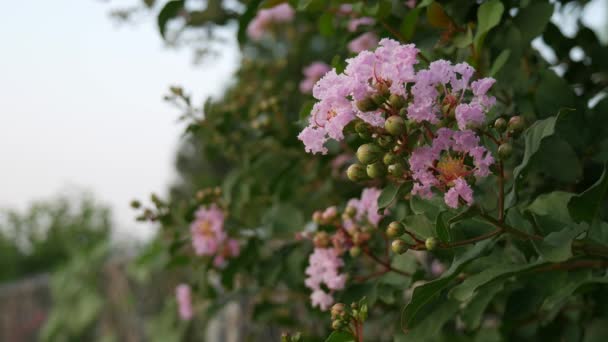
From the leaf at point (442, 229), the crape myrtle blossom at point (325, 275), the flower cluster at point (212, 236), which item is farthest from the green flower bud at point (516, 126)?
the flower cluster at point (212, 236)

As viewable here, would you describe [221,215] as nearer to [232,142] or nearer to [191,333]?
[232,142]

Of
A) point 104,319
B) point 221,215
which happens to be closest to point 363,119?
point 221,215

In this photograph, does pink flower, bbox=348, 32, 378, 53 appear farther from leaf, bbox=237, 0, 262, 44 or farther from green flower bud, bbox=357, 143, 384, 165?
green flower bud, bbox=357, 143, 384, 165

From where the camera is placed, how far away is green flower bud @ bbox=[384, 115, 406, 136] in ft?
2.37

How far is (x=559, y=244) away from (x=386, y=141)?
0.26 m

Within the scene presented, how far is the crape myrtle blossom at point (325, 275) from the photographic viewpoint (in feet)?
3.70

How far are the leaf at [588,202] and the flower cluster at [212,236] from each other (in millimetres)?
845

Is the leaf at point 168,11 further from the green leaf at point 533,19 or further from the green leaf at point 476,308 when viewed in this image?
the green leaf at point 476,308

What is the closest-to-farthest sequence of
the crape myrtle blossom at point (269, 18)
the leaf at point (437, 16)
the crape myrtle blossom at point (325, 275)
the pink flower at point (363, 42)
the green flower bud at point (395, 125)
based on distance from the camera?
the green flower bud at point (395, 125), the leaf at point (437, 16), the crape myrtle blossom at point (325, 275), the pink flower at point (363, 42), the crape myrtle blossom at point (269, 18)

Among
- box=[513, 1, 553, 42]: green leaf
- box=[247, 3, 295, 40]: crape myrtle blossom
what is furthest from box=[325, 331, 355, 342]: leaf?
box=[247, 3, 295, 40]: crape myrtle blossom

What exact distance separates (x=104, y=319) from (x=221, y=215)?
136 inches

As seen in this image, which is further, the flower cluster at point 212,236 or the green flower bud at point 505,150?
the flower cluster at point 212,236

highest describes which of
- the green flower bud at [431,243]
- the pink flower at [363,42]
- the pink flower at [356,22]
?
the pink flower at [363,42]

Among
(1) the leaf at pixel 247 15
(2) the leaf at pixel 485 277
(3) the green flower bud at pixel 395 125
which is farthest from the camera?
(1) the leaf at pixel 247 15
